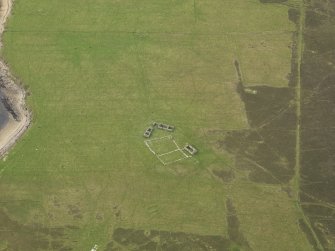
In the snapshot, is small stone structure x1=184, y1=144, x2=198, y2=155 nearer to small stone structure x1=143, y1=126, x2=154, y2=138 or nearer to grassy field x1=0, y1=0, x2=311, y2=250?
grassy field x1=0, y1=0, x2=311, y2=250

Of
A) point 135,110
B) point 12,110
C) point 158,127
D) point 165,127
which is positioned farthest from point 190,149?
point 12,110

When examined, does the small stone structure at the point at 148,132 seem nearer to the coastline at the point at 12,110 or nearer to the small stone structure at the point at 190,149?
the small stone structure at the point at 190,149

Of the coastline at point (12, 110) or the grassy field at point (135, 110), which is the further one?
the coastline at point (12, 110)

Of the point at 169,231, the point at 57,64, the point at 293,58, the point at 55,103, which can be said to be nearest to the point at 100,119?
the point at 55,103

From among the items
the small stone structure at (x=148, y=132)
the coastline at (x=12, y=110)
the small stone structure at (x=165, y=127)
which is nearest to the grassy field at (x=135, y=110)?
the small stone structure at (x=148, y=132)

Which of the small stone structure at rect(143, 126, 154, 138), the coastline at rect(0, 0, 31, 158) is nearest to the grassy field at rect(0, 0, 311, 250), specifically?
the small stone structure at rect(143, 126, 154, 138)

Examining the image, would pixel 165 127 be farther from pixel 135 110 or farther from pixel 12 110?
pixel 12 110

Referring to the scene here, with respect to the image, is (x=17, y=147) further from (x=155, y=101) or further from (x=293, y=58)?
(x=293, y=58)
